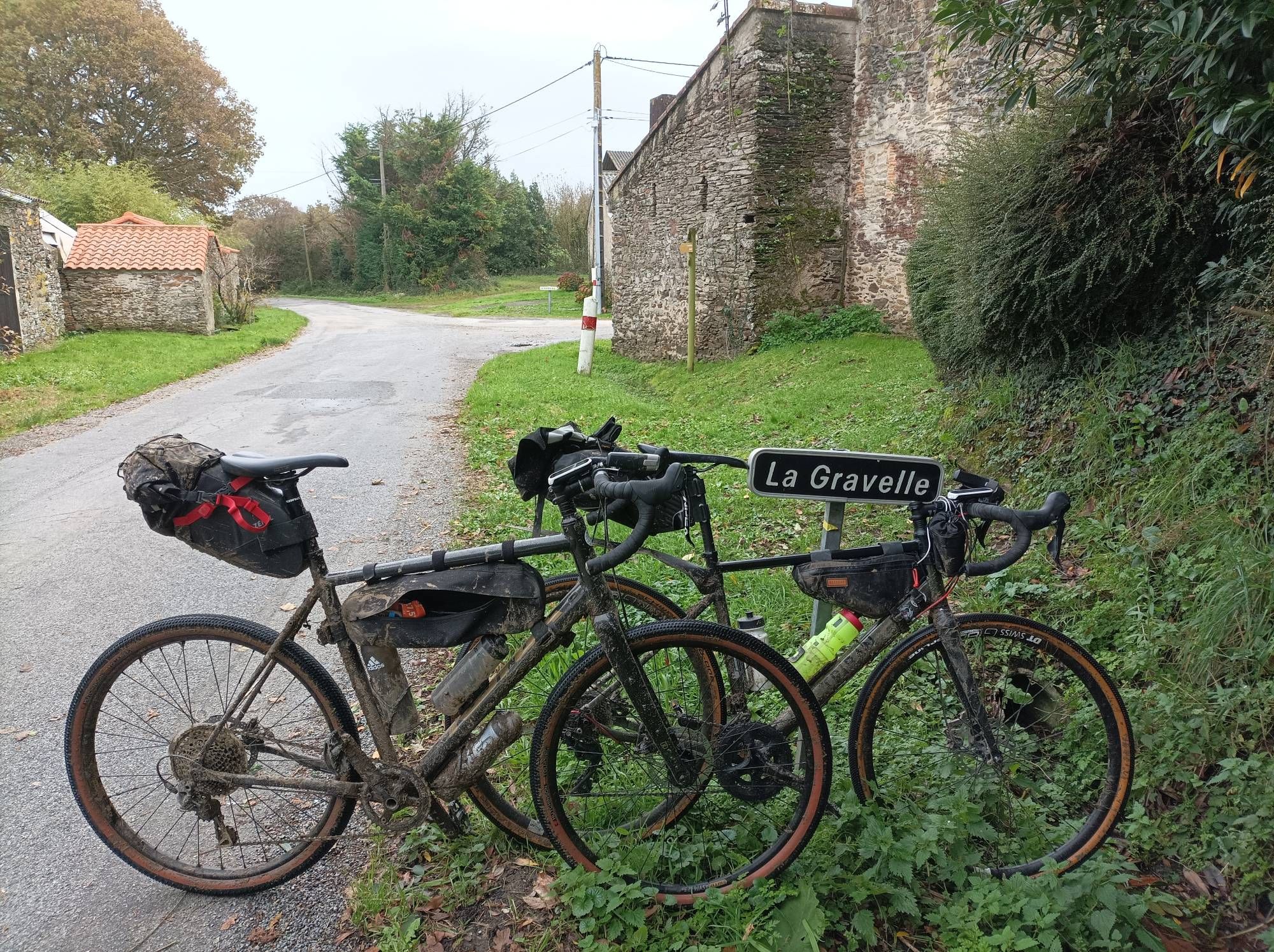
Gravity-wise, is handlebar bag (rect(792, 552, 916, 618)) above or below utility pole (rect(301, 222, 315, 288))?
below

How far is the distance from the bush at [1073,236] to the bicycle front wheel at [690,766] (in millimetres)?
3722

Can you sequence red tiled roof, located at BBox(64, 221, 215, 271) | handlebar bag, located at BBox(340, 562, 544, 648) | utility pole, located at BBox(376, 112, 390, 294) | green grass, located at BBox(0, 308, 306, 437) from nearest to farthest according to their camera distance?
handlebar bag, located at BBox(340, 562, 544, 648) → green grass, located at BBox(0, 308, 306, 437) → red tiled roof, located at BBox(64, 221, 215, 271) → utility pole, located at BBox(376, 112, 390, 294)

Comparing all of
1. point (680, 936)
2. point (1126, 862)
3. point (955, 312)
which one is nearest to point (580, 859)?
point (680, 936)

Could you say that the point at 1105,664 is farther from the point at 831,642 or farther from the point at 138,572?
the point at 138,572

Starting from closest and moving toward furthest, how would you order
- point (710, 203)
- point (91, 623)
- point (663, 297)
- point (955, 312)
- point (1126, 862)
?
point (1126, 862) < point (91, 623) < point (955, 312) < point (710, 203) < point (663, 297)

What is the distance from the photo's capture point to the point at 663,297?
15.6 metres

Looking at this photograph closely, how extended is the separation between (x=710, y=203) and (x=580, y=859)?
502 inches

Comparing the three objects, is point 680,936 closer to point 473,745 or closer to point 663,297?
point 473,745

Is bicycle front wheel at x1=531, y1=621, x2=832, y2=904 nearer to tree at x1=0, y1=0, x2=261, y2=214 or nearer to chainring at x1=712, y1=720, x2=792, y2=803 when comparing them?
chainring at x1=712, y1=720, x2=792, y2=803

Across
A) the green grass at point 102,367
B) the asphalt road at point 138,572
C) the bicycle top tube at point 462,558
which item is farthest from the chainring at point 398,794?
the green grass at point 102,367

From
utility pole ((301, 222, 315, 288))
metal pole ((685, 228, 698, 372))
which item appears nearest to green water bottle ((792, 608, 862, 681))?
metal pole ((685, 228, 698, 372))

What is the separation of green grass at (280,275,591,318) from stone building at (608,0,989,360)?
693 inches

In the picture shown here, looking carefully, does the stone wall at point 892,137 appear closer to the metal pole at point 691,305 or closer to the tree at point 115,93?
the metal pole at point 691,305

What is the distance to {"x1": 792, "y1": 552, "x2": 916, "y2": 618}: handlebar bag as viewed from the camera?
2.41 m
